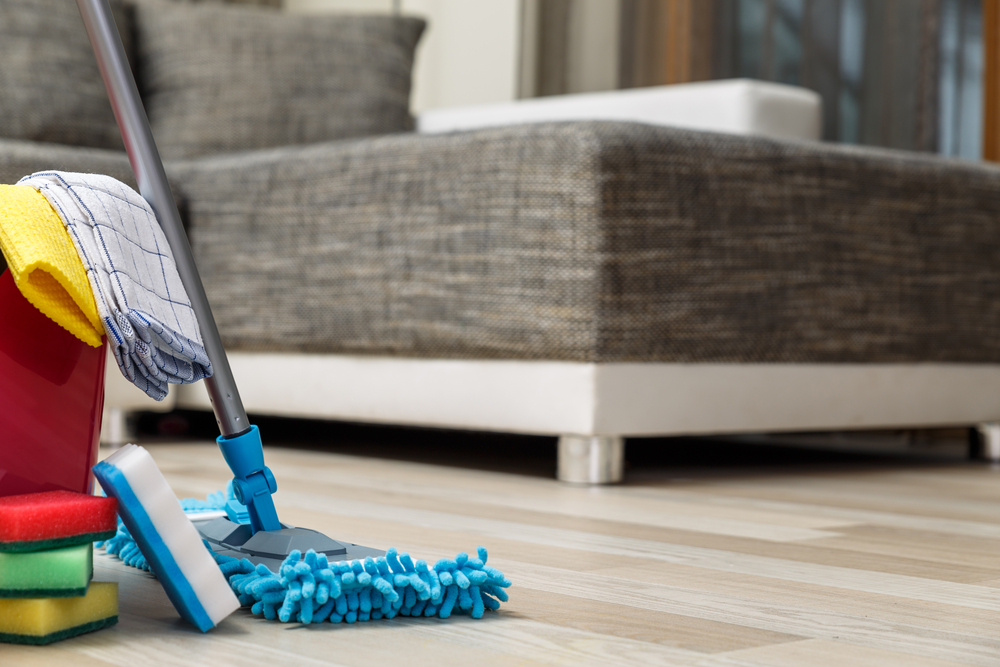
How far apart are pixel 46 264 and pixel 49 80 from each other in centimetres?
179

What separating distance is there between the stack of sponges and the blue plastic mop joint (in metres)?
0.14

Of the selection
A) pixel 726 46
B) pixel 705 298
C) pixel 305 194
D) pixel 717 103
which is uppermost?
pixel 726 46

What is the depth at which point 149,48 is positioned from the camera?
251 cm

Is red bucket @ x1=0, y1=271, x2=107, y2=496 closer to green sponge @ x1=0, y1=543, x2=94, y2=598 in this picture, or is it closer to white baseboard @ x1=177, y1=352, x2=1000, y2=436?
green sponge @ x1=0, y1=543, x2=94, y2=598

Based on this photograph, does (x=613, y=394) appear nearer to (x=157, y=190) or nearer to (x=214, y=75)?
(x=157, y=190)

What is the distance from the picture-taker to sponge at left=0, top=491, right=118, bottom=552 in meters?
0.61

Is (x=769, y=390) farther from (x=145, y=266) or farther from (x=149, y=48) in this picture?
(x=149, y=48)

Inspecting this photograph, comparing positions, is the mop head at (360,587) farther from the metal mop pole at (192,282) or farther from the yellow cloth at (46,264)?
the yellow cloth at (46,264)

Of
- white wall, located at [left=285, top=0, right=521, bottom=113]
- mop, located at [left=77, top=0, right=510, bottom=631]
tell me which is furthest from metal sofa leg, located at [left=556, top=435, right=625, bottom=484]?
white wall, located at [left=285, top=0, right=521, bottom=113]

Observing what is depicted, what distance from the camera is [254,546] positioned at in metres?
0.76

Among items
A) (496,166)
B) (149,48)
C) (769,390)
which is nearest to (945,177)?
(769,390)

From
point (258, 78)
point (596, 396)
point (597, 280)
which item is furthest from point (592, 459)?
point (258, 78)

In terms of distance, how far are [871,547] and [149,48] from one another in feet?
6.43

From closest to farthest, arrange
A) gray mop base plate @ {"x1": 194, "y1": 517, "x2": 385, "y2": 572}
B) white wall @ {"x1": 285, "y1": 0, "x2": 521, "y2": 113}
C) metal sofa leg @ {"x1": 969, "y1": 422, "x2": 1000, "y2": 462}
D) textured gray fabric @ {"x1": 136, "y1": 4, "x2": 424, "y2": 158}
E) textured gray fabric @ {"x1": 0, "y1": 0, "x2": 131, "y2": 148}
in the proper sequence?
gray mop base plate @ {"x1": 194, "y1": 517, "x2": 385, "y2": 572}, metal sofa leg @ {"x1": 969, "y1": 422, "x2": 1000, "y2": 462}, textured gray fabric @ {"x1": 0, "y1": 0, "x2": 131, "y2": 148}, textured gray fabric @ {"x1": 136, "y1": 4, "x2": 424, "y2": 158}, white wall @ {"x1": 285, "y1": 0, "x2": 521, "y2": 113}
